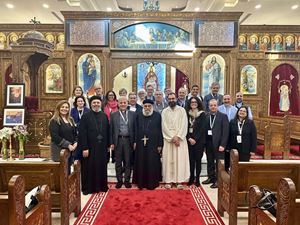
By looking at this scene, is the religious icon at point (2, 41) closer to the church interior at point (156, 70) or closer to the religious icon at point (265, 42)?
the church interior at point (156, 70)

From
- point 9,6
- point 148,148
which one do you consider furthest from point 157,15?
point 9,6

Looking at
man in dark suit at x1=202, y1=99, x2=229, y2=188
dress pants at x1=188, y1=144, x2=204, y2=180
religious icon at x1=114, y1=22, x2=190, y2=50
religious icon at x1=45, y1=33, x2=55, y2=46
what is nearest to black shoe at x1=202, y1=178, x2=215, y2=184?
man in dark suit at x1=202, y1=99, x2=229, y2=188

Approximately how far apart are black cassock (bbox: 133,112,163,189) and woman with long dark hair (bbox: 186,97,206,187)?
61 cm

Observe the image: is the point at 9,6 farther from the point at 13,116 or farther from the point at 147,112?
the point at 147,112

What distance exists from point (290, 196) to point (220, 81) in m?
8.15

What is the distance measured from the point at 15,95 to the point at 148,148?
409 centimetres

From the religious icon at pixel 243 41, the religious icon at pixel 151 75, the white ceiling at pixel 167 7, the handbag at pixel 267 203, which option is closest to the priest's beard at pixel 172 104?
the handbag at pixel 267 203

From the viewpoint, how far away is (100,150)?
A: 4.93 meters

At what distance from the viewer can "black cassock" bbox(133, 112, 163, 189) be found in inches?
201

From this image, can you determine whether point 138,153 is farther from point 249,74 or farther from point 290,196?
point 249,74

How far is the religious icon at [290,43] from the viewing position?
12.2 metres

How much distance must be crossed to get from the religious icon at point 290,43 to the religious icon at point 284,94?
149 cm

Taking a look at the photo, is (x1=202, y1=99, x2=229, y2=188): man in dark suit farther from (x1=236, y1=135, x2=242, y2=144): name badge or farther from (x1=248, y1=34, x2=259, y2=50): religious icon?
(x1=248, y1=34, x2=259, y2=50): religious icon

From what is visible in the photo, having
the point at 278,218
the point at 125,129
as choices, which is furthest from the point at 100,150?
the point at 278,218
